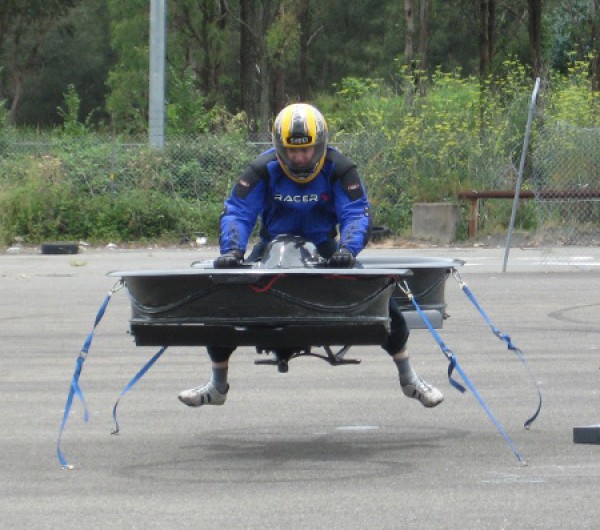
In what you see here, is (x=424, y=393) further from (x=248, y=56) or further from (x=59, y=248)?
(x=248, y=56)

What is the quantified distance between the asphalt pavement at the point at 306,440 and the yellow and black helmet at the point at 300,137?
4.77 ft

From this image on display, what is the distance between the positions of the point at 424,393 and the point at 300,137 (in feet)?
4.97

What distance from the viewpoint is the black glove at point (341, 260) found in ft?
25.0

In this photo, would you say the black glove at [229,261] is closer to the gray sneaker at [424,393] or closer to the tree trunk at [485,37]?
the gray sneaker at [424,393]

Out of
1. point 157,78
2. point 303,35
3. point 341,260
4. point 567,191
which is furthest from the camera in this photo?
point 303,35

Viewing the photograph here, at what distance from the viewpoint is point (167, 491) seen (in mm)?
6793

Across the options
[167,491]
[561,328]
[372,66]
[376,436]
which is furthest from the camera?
[372,66]

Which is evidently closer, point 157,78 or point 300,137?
point 300,137

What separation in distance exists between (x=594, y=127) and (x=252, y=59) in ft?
98.6

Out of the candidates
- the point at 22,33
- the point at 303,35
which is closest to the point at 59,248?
the point at 303,35

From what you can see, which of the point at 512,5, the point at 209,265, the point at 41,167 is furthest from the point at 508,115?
the point at 512,5

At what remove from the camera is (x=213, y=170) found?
28.9m

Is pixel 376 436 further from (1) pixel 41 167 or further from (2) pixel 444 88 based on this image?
(2) pixel 444 88

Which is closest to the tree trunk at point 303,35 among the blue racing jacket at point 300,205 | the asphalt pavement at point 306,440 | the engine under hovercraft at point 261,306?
the asphalt pavement at point 306,440
